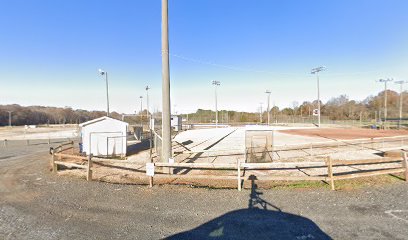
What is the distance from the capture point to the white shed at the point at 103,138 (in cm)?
1708

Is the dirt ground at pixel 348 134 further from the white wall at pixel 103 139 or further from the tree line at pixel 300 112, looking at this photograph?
the tree line at pixel 300 112

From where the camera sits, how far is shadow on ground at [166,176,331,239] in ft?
16.2

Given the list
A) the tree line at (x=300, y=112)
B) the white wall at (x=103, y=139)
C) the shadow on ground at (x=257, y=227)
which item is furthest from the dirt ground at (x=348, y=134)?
the tree line at (x=300, y=112)

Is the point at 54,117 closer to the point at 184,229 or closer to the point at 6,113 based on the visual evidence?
the point at 6,113

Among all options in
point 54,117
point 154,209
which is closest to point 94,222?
point 154,209

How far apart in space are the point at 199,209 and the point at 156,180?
3.35 metres

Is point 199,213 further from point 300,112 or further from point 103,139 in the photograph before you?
point 300,112

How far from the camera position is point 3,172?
39.9ft

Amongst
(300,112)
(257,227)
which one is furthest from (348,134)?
(300,112)

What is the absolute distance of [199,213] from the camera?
6.16m

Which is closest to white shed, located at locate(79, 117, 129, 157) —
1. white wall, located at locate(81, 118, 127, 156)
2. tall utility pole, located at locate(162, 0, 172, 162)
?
white wall, located at locate(81, 118, 127, 156)

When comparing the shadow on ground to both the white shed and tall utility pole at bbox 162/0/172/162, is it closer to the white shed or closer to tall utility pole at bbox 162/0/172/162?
tall utility pole at bbox 162/0/172/162

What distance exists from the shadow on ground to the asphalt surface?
19 mm

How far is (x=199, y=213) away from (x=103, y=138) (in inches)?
521
